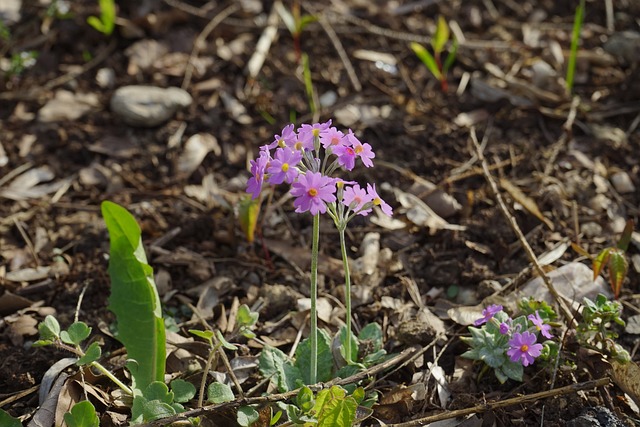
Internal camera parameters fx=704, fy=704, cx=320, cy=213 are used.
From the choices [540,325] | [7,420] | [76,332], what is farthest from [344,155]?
[7,420]

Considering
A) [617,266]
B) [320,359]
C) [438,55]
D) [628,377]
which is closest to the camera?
[628,377]

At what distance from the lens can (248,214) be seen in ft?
8.54

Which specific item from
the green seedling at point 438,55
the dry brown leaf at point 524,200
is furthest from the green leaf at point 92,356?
the green seedling at point 438,55

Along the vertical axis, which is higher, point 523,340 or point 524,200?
point 523,340

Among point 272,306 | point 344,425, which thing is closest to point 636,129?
point 272,306

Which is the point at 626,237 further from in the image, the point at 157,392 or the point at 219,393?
the point at 157,392

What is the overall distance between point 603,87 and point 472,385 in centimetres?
196

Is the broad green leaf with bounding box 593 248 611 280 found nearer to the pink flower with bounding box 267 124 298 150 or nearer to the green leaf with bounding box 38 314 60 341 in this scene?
the pink flower with bounding box 267 124 298 150

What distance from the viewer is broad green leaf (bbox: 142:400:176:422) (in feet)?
6.21

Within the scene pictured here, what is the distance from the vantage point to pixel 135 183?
3.06 meters

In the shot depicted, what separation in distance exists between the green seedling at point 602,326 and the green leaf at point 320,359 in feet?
2.53

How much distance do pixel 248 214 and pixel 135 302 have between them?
0.59 m

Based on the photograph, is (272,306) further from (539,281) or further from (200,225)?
(539,281)

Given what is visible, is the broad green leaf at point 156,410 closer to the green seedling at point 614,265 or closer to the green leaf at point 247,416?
the green leaf at point 247,416
